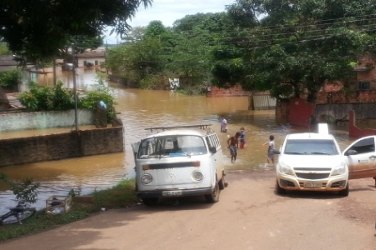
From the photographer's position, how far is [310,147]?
15.2m

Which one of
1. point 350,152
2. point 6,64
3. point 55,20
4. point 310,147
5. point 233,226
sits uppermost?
point 6,64

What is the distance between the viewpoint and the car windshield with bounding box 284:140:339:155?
1497 cm

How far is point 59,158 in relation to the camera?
1063 inches

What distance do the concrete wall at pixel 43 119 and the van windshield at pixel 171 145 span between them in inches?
836

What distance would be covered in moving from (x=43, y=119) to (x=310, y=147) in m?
22.8

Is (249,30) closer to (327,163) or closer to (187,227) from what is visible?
(327,163)

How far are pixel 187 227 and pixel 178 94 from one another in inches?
2202

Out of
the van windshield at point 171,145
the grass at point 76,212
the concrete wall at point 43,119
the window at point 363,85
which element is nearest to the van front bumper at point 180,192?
the van windshield at point 171,145

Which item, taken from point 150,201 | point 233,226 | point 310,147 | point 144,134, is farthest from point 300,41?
point 233,226

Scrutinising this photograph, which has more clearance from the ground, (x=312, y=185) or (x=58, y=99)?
(x=58, y=99)

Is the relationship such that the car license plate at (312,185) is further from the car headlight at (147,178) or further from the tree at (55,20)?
the tree at (55,20)

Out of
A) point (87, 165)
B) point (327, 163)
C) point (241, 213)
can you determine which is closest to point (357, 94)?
point (87, 165)

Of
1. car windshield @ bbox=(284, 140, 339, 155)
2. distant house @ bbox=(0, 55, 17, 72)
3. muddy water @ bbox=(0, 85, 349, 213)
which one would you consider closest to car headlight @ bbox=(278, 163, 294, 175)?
car windshield @ bbox=(284, 140, 339, 155)

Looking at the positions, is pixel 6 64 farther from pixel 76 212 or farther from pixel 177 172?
pixel 177 172
